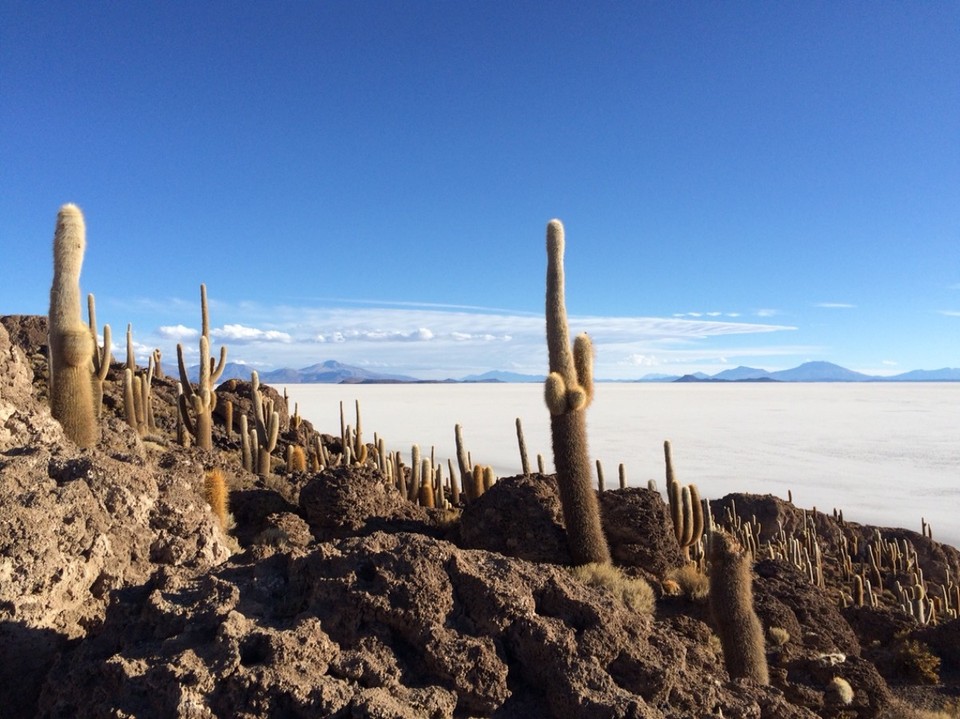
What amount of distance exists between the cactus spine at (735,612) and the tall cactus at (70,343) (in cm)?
759

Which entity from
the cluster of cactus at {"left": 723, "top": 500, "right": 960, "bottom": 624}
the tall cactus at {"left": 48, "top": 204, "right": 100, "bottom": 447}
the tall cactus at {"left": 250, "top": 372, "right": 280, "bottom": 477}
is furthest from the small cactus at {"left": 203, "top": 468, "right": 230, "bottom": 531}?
the cluster of cactus at {"left": 723, "top": 500, "right": 960, "bottom": 624}

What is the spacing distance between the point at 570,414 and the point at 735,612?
10.9 feet

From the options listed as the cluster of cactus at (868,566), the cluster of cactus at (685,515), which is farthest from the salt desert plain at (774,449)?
the cluster of cactus at (685,515)

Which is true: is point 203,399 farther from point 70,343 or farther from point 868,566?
point 868,566

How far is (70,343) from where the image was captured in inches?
388

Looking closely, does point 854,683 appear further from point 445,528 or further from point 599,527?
point 445,528

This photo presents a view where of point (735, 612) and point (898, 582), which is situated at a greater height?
point (735, 612)

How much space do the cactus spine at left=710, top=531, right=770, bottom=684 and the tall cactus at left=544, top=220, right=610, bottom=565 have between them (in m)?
1.96

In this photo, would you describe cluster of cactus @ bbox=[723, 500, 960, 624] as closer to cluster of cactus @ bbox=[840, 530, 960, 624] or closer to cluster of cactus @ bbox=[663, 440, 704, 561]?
cluster of cactus @ bbox=[840, 530, 960, 624]

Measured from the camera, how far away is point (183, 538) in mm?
4676

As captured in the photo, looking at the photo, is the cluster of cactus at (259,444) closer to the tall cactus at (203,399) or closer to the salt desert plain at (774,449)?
the tall cactus at (203,399)

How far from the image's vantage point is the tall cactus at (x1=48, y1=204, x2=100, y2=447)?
938 cm

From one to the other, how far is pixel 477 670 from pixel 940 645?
8.29m

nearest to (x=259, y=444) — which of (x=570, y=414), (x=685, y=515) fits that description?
(x=570, y=414)
